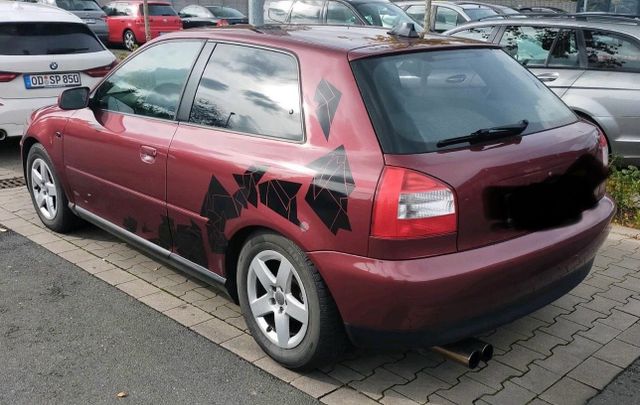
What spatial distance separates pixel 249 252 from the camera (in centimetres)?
332

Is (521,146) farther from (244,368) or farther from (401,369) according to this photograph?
(244,368)

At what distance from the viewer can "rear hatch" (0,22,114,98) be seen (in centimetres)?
685

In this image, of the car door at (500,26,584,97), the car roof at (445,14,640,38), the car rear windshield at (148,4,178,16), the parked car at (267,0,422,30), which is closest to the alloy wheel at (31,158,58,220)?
the car door at (500,26,584,97)

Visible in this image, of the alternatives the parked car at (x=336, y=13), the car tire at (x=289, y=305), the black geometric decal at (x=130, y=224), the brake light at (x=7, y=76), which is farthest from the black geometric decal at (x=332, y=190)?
the parked car at (x=336, y=13)

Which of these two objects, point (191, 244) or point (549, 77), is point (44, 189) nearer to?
point (191, 244)

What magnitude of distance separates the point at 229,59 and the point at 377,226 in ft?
4.73

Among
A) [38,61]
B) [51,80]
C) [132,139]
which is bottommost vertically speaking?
[51,80]

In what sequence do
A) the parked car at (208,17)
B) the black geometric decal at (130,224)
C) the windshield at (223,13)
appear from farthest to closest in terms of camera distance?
the windshield at (223,13) < the parked car at (208,17) < the black geometric decal at (130,224)

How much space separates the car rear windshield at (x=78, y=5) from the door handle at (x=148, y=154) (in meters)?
17.0

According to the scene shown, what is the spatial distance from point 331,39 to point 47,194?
9.88 feet

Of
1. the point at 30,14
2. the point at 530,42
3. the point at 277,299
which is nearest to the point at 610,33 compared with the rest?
the point at 530,42

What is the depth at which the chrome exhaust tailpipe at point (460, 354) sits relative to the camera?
2891mm

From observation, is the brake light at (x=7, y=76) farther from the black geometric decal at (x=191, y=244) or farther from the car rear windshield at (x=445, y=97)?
the car rear windshield at (x=445, y=97)

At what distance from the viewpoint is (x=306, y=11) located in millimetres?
11539
